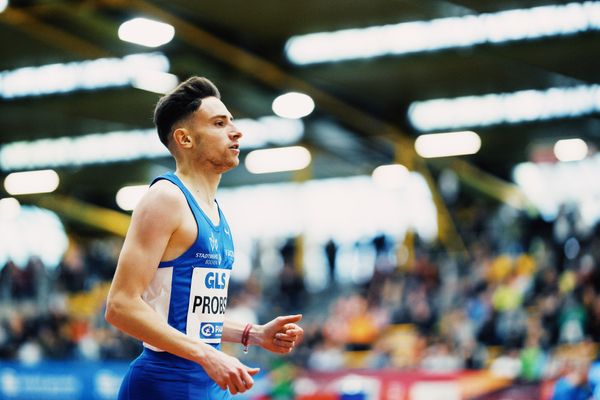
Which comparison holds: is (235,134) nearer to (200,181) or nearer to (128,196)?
(200,181)

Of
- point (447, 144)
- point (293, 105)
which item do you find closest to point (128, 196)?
point (447, 144)

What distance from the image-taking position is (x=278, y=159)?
2986cm

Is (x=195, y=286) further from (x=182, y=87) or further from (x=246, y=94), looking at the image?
(x=246, y=94)

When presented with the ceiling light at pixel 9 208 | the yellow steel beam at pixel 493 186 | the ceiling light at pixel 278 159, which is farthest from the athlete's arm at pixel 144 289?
the ceiling light at pixel 9 208

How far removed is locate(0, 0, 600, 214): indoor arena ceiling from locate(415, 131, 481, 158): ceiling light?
58 cm

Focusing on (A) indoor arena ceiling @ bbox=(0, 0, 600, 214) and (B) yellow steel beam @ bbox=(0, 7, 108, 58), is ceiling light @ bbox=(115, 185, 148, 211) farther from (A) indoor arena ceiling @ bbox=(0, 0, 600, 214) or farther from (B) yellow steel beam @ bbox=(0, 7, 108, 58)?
(B) yellow steel beam @ bbox=(0, 7, 108, 58)

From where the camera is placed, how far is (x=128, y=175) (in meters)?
34.6

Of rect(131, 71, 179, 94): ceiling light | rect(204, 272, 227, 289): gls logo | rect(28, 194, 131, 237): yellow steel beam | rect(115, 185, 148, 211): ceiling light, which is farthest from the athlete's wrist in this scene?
rect(28, 194, 131, 237): yellow steel beam

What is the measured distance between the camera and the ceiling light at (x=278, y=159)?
1121 inches

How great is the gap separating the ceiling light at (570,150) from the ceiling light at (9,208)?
1958 centimetres

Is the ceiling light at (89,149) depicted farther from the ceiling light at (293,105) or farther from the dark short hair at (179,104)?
the dark short hair at (179,104)

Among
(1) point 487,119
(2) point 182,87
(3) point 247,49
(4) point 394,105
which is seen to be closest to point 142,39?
(3) point 247,49

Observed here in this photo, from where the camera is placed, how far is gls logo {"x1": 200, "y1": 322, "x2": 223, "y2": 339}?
455 cm

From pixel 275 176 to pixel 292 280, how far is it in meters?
12.4
